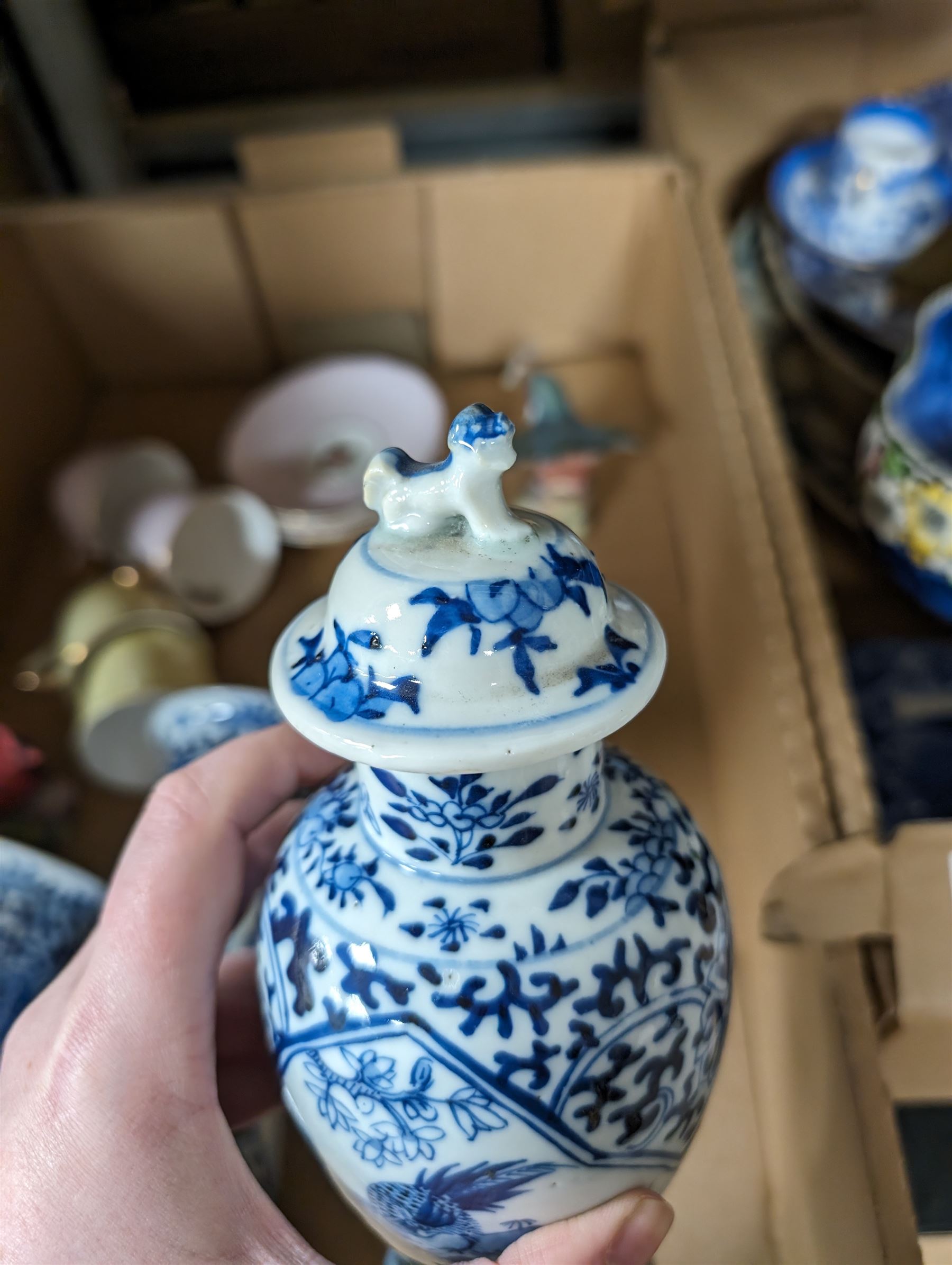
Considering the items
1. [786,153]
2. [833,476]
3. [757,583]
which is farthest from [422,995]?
[786,153]

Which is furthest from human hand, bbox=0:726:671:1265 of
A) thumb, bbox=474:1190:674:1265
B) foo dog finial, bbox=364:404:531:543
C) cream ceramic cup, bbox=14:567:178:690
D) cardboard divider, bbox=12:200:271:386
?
cardboard divider, bbox=12:200:271:386

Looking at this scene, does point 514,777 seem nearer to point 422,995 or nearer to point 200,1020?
point 422,995

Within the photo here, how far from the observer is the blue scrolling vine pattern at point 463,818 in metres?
0.40

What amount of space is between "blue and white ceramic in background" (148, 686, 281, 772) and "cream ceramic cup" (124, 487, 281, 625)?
0.78 feet

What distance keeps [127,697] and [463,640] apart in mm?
588

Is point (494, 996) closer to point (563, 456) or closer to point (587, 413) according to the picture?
point (563, 456)

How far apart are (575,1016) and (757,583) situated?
39 centimetres

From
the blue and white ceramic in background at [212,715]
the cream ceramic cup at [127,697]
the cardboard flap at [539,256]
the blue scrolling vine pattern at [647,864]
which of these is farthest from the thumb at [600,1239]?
the cardboard flap at [539,256]

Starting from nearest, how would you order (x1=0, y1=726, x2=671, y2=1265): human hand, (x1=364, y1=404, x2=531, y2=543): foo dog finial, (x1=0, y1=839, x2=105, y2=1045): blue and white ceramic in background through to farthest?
(x1=364, y1=404, x2=531, y2=543): foo dog finial, (x1=0, y1=726, x2=671, y2=1265): human hand, (x1=0, y1=839, x2=105, y2=1045): blue and white ceramic in background

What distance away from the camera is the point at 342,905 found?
1.43 ft

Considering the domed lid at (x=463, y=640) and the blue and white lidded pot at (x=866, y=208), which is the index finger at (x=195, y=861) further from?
the blue and white lidded pot at (x=866, y=208)

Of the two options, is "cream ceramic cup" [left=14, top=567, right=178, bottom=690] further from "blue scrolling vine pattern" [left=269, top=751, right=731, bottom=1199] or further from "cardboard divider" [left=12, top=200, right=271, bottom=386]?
"blue scrolling vine pattern" [left=269, top=751, right=731, bottom=1199]

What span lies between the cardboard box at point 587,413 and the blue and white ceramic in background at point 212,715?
0.15 meters

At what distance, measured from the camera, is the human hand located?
447mm
